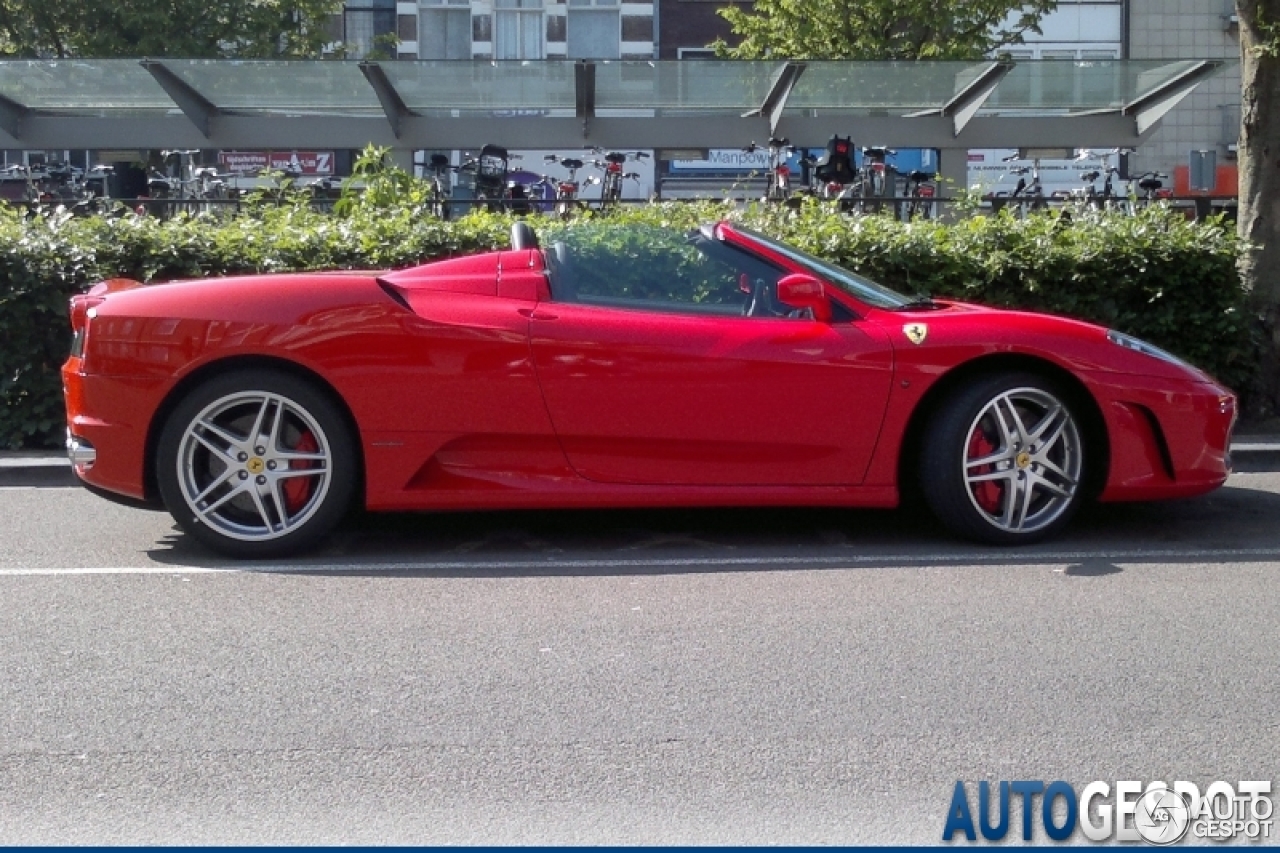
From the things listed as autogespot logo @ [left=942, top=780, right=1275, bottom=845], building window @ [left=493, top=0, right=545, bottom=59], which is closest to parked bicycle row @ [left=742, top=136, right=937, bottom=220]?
autogespot logo @ [left=942, top=780, right=1275, bottom=845]

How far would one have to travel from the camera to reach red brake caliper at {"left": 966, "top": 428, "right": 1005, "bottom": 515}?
6.35 m

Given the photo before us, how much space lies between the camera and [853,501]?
21.0ft

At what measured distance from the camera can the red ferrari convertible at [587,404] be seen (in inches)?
245

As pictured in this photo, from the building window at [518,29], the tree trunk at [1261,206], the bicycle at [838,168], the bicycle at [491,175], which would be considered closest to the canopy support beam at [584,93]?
the bicycle at [491,175]

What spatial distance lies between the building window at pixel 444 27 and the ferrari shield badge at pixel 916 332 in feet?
101

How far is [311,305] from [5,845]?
3.05 m

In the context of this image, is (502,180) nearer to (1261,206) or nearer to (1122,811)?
(1261,206)

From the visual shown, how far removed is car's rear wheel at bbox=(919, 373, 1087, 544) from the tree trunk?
3.61 metres

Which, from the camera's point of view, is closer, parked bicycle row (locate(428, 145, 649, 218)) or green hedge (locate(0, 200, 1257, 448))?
green hedge (locate(0, 200, 1257, 448))

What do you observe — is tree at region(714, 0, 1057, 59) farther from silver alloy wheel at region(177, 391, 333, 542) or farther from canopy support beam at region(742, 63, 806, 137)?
silver alloy wheel at region(177, 391, 333, 542)

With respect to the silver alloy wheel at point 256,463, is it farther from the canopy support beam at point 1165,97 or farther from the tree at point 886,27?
the tree at point 886,27

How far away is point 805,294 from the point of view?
6281mm

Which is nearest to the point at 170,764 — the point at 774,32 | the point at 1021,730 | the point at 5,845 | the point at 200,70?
the point at 5,845

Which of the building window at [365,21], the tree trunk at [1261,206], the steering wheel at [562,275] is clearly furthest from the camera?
the building window at [365,21]
